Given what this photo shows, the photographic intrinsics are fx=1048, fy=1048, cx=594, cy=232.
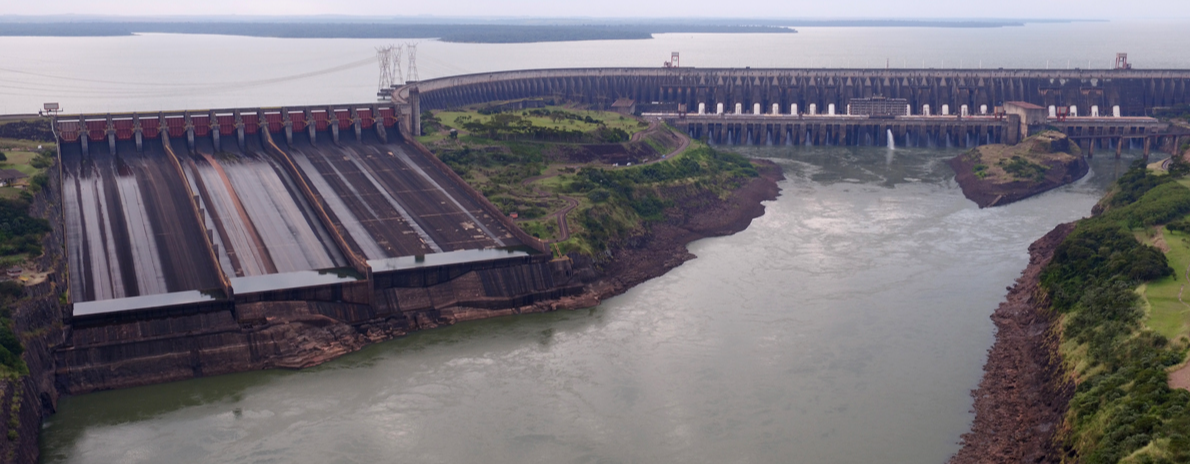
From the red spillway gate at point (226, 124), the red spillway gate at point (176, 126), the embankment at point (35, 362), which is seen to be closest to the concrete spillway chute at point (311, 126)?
the red spillway gate at point (226, 124)

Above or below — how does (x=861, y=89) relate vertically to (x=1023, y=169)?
above

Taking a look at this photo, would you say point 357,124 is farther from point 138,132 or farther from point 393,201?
point 393,201

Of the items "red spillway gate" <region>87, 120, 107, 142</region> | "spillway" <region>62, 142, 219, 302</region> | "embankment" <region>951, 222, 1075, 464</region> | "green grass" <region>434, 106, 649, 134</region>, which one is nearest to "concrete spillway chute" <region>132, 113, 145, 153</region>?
"spillway" <region>62, 142, 219, 302</region>

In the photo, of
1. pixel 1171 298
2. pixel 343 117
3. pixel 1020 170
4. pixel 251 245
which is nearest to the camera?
pixel 1171 298

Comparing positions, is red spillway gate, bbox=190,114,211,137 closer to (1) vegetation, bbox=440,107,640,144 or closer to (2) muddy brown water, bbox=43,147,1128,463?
(1) vegetation, bbox=440,107,640,144

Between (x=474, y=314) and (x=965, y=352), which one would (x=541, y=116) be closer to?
(x=474, y=314)

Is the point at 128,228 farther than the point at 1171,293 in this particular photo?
Yes

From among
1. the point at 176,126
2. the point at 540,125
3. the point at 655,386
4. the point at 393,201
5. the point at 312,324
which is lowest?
the point at 655,386

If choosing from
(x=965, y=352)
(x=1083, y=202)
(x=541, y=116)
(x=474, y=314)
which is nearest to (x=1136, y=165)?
(x=1083, y=202)

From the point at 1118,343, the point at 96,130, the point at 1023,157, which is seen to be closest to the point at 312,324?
the point at 96,130
